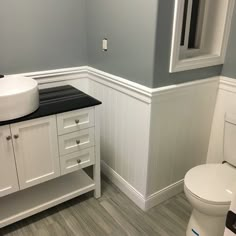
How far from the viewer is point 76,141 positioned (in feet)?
5.98

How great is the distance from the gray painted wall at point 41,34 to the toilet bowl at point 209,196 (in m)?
1.32

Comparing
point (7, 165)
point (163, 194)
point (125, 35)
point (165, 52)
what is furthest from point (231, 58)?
point (7, 165)

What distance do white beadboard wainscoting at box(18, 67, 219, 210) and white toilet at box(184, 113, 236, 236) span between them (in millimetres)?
272

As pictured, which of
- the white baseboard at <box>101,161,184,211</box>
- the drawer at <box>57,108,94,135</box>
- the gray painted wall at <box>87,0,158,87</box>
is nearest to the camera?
the gray painted wall at <box>87,0,158,87</box>

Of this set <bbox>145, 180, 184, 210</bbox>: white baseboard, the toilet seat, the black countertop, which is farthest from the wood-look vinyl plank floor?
the black countertop

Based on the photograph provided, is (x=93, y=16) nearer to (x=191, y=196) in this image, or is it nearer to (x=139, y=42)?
(x=139, y=42)

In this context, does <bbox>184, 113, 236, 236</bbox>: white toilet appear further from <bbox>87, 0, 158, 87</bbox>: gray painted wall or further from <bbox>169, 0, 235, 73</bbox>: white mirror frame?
<bbox>87, 0, 158, 87</bbox>: gray painted wall

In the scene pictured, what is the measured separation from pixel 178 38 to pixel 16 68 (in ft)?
3.82

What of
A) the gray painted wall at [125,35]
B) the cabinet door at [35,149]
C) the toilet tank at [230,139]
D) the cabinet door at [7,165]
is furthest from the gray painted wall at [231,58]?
the cabinet door at [7,165]

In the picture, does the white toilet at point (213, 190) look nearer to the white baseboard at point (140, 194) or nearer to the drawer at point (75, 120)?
the white baseboard at point (140, 194)

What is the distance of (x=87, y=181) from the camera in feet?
6.84

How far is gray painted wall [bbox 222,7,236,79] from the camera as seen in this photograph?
1794mm

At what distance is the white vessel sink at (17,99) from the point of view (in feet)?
4.77

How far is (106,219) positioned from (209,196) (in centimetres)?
78
